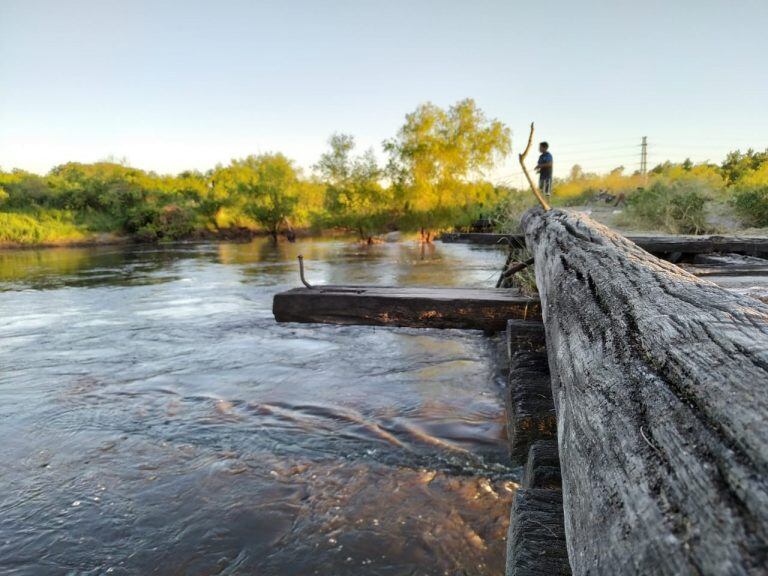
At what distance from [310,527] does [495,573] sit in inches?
33.9

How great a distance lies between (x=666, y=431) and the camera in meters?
0.81

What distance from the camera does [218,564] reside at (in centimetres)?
Answer: 189

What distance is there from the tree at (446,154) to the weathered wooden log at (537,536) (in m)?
26.8

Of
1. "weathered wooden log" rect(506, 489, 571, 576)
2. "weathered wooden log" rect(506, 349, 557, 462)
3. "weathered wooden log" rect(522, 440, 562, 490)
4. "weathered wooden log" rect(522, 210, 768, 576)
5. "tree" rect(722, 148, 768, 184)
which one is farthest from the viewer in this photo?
"tree" rect(722, 148, 768, 184)

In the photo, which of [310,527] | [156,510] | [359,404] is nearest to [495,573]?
[310,527]

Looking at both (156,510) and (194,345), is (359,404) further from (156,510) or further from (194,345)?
(194,345)

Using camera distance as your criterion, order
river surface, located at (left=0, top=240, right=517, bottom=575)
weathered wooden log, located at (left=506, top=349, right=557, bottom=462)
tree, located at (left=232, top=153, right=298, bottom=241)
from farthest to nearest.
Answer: tree, located at (left=232, top=153, right=298, bottom=241) → weathered wooden log, located at (left=506, top=349, right=557, bottom=462) → river surface, located at (left=0, top=240, right=517, bottom=575)

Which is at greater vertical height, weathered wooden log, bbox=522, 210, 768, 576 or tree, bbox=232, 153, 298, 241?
tree, bbox=232, 153, 298, 241

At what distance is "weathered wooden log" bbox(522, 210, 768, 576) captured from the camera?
2.00 ft

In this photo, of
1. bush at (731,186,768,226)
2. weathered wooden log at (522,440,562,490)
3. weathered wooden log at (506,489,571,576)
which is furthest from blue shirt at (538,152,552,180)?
weathered wooden log at (506,489,571,576)

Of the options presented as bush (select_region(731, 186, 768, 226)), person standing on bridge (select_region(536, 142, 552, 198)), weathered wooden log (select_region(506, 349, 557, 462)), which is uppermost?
person standing on bridge (select_region(536, 142, 552, 198))

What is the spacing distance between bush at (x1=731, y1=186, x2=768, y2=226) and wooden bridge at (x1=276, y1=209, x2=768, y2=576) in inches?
531

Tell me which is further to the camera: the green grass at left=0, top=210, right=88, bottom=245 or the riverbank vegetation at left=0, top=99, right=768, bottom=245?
the green grass at left=0, top=210, right=88, bottom=245

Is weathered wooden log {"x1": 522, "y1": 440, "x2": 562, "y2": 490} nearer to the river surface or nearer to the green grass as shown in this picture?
the river surface
